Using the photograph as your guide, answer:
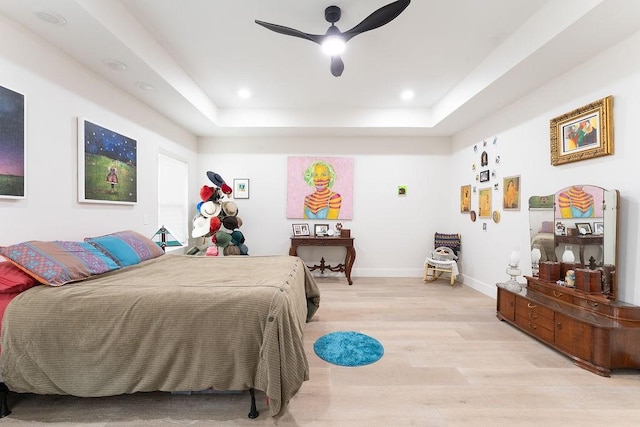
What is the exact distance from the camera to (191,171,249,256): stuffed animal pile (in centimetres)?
418

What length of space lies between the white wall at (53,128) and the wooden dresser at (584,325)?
4.19 meters

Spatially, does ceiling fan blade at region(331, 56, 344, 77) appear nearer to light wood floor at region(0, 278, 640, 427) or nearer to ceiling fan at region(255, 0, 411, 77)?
ceiling fan at region(255, 0, 411, 77)

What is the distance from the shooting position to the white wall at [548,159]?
2139 millimetres

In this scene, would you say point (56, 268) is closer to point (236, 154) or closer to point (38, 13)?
point (38, 13)

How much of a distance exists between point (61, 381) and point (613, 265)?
382 centimetres

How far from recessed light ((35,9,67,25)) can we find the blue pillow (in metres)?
1.66

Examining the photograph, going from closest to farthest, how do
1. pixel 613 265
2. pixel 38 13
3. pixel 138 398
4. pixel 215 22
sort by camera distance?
pixel 138 398 → pixel 38 13 → pixel 613 265 → pixel 215 22

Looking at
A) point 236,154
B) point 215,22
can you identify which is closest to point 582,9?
point 215,22

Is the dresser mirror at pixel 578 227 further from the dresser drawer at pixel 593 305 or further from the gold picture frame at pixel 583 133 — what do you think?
the gold picture frame at pixel 583 133

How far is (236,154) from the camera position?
491 centimetres

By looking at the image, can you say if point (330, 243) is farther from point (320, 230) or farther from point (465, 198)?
point (465, 198)

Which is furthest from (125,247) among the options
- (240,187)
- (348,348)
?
(240,187)

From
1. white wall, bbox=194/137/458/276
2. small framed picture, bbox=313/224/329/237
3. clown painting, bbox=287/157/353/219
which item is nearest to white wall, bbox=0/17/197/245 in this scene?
white wall, bbox=194/137/458/276

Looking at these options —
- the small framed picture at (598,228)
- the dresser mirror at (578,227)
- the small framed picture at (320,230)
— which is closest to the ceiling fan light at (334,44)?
the dresser mirror at (578,227)
